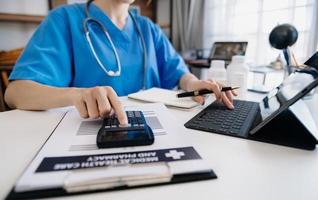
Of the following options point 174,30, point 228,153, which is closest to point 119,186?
point 228,153

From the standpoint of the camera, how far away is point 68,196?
0.24 metres

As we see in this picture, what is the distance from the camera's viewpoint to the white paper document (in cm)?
25

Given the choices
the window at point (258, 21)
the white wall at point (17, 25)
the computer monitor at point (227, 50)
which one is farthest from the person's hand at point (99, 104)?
the white wall at point (17, 25)

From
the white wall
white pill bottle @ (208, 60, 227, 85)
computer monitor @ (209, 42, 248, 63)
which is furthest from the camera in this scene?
the white wall

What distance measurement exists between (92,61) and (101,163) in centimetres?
60

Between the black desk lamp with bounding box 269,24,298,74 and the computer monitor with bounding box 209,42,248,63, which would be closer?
the black desk lamp with bounding box 269,24,298,74

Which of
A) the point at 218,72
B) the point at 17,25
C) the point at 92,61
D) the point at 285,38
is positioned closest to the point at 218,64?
the point at 218,72

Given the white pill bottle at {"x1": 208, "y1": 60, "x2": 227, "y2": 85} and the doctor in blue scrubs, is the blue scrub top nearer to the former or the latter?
the doctor in blue scrubs

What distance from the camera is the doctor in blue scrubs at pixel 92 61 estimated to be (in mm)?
589

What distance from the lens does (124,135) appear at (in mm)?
365

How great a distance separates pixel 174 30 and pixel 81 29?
230 centimetres

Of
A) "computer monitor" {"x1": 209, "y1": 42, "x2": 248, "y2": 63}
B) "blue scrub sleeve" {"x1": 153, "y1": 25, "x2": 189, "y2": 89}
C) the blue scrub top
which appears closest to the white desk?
the blue scrub top

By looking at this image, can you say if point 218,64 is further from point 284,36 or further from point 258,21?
point 258,21

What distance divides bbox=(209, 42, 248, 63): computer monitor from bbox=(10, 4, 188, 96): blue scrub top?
0.70 m
